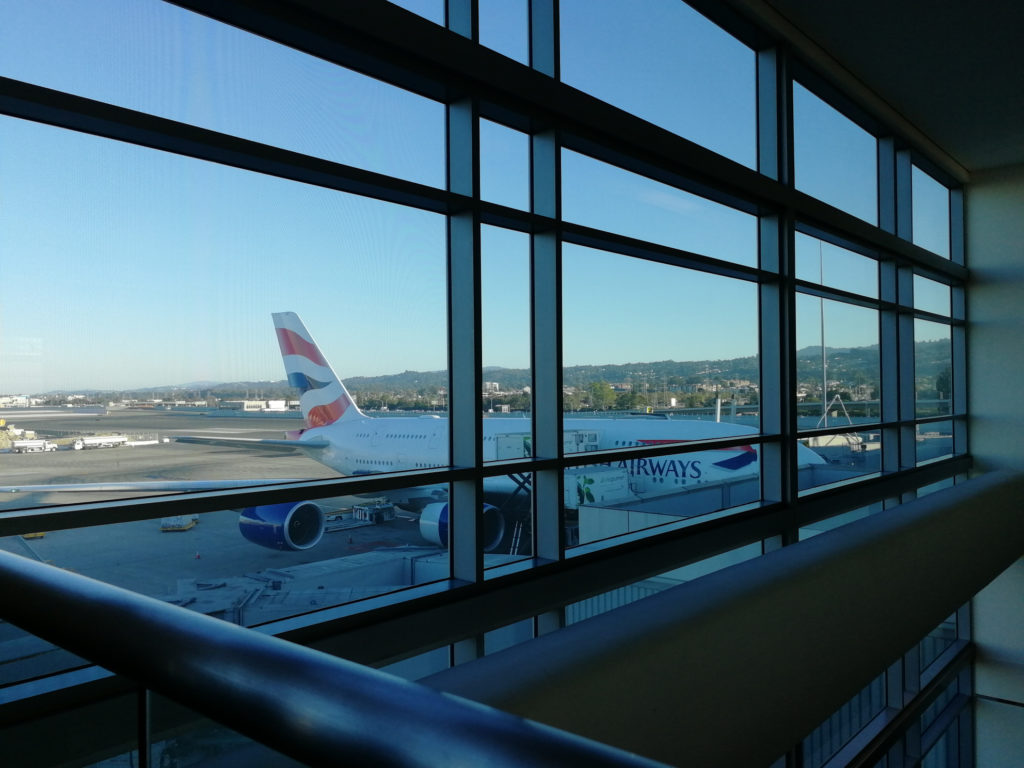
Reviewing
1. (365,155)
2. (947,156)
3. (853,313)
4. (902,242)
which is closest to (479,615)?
(365,155)

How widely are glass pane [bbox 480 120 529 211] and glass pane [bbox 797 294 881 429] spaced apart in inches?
112

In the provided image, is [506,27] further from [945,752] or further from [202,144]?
[945,752]

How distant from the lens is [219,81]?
8.07 feet

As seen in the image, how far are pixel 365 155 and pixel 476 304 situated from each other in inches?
27.6

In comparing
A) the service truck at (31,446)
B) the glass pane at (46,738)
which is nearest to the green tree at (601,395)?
the service truck at (31,446)

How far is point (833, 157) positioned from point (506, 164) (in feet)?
12.8

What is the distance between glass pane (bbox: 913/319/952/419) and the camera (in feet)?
23.9

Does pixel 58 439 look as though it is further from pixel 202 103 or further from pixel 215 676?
pixel 215 676

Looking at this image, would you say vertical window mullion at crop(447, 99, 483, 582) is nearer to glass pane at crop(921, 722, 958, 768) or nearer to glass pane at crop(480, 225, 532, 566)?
glass pane at crop(480, 225, 532, 566)

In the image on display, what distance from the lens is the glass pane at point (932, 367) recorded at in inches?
287

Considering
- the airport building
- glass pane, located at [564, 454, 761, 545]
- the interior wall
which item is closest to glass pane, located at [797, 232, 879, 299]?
the airport building

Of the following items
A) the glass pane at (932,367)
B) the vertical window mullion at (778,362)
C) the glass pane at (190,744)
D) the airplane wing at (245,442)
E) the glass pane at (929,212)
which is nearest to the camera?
the glass pane at (190,744)

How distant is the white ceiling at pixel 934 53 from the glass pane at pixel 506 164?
2396 millimetres

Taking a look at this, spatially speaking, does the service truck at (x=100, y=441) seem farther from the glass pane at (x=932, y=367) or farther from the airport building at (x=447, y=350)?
the glass pane at (x=932, y=367)
